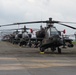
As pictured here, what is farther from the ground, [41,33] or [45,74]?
[41,33]

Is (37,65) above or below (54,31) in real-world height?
below

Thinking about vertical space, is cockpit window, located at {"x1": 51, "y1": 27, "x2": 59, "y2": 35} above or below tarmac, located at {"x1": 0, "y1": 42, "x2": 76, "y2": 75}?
above

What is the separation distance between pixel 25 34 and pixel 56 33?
75.2ft

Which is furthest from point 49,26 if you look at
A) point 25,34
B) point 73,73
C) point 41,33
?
point 25,34

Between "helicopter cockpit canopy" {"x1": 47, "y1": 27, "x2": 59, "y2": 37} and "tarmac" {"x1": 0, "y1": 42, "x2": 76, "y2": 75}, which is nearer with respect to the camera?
"tarmac" {"x1": 0, "y1": 42, "x2": 76, "y2": 75}

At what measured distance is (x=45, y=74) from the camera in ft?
49.6

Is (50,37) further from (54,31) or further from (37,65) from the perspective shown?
(37,65)

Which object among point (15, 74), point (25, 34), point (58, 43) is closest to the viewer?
point (15, 74)

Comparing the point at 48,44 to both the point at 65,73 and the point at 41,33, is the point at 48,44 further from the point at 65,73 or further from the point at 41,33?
the point at 65,73

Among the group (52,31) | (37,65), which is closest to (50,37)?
(52,31)

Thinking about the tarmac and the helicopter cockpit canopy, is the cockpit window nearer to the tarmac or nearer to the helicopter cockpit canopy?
the helicopter cockpit canopy

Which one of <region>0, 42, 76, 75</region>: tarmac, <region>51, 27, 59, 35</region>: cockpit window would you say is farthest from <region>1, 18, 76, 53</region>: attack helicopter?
<region>0, 42, 76, 75</region>: tarmac

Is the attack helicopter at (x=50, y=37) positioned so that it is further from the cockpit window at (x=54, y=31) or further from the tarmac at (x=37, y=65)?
the tarmac at (x=37, y=65)

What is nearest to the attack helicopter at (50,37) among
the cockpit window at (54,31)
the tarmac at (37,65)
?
the cockpit window at (54,31)
